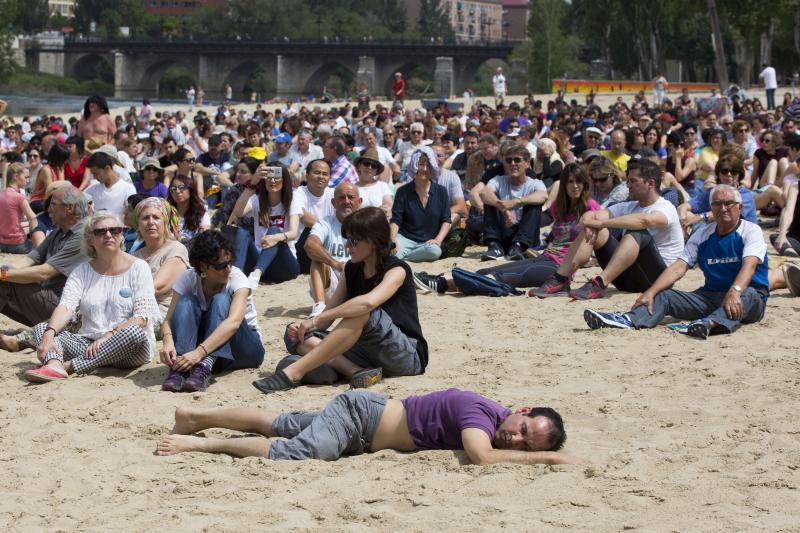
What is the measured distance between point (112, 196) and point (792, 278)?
239 inches

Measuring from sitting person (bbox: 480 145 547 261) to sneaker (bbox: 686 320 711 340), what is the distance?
3.42m

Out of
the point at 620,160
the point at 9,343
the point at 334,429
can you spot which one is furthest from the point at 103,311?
the point at 620,160

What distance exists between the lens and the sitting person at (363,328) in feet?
20.5

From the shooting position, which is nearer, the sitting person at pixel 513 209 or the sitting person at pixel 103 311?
the sitting person at pixel 103 311

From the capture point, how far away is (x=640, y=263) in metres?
8.68

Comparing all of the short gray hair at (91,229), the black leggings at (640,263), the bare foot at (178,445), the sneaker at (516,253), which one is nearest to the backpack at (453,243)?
the sneaker at (516,253)

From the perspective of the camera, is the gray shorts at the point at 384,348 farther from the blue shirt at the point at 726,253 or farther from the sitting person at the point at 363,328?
the blue shirt at the point at 726,253

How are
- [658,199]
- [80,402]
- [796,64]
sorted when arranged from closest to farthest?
[80,402] → [658,199] → [796,64]

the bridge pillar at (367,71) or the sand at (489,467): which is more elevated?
the bridge pillar at (367,71)

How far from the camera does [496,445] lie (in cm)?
511

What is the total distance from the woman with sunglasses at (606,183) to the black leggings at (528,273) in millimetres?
1036

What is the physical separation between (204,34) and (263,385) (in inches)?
4013

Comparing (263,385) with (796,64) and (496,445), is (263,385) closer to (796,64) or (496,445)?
(496,445)

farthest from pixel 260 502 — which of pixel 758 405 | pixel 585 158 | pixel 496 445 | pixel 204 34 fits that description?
pixel 204 34
